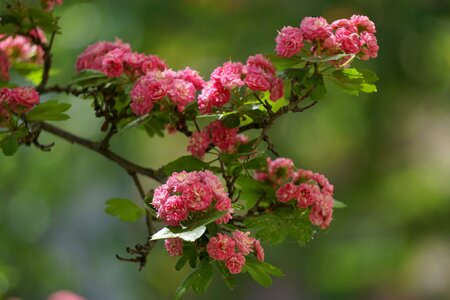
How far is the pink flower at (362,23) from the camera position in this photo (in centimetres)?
119

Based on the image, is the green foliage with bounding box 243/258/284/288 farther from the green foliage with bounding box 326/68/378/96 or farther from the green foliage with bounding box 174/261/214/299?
the green foliage with bounding box 326/68/378/96

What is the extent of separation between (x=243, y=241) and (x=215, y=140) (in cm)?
25

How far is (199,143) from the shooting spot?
4.08 feet

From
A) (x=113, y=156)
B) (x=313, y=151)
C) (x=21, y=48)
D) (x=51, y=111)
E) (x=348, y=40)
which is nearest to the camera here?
(x=348, y=40)

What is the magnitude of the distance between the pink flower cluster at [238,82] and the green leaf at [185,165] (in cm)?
8

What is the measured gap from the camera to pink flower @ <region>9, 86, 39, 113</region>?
1279 mm

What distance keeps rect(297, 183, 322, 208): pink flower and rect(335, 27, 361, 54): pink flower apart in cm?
21

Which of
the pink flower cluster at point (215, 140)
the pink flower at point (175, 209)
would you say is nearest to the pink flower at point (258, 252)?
the pink flower at point (175, 209)

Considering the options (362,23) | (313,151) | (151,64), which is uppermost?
(362,23)

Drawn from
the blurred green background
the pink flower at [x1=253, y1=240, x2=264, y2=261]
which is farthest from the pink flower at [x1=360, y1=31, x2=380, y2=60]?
the blurred green background

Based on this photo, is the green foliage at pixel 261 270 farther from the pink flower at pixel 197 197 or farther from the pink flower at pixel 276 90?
the pink flower at pixel 276 90

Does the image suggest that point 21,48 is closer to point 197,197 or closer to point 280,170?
point 280,170

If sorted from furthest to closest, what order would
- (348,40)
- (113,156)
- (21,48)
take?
(21,48), (113,156), (348,40)

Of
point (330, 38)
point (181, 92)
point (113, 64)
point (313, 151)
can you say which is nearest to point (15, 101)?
point (113, 64)
